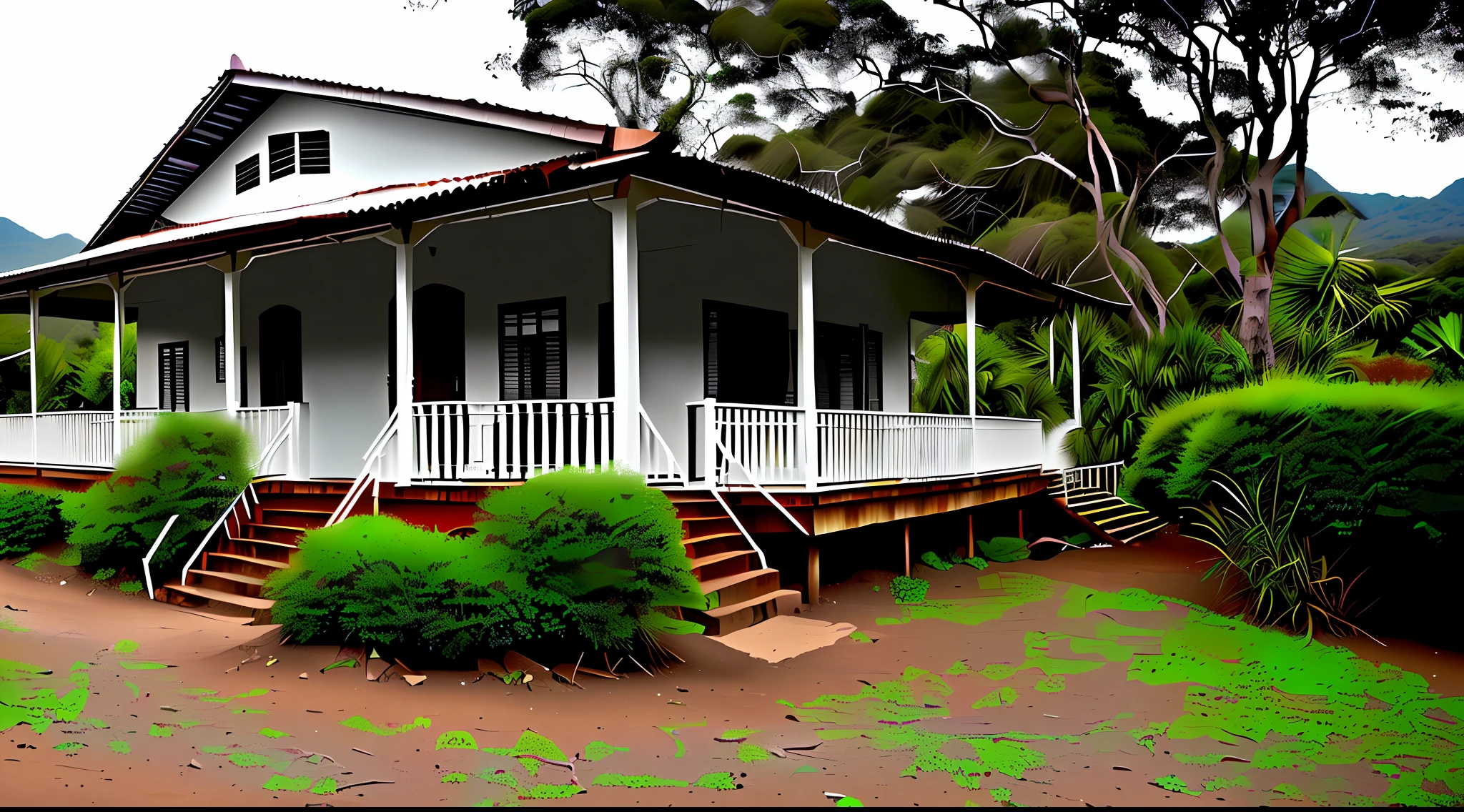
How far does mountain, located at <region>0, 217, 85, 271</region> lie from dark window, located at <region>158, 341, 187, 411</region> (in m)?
69.9

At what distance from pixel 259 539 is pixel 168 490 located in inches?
44.0

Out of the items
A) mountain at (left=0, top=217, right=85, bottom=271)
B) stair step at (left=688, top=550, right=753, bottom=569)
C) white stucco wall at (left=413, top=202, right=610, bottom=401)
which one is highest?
mountain at (left=0, top=217, right=85, bottom=271)

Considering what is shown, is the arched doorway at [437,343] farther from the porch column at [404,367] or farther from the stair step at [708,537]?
the stair step at [708,537]

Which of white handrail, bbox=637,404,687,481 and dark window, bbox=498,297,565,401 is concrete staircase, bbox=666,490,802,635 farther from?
dark window, bbox=498,297,565,401

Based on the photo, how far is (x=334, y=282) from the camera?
1416 cm

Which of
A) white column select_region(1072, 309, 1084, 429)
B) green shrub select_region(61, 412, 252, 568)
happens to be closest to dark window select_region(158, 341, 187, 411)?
green shrub select_region(61, 412, 252, 568)

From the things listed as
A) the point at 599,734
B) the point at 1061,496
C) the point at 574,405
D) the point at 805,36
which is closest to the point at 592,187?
the point at 574,405

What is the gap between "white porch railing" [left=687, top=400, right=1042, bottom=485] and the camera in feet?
35.7

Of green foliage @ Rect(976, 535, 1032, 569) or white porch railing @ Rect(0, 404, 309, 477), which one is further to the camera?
green foliage @ Rect(976, 535, 1032, 569)

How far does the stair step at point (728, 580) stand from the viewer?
380 inches

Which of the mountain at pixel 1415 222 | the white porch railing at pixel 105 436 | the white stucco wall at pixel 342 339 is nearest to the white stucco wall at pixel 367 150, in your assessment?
the white stucco wall at pixel 342 339

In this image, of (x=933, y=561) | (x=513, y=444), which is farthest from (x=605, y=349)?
(x=933, y=561)

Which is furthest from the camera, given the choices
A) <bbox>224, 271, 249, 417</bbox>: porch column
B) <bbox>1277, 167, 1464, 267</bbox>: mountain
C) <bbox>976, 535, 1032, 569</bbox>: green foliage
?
<bbox>1277, 167, 1464, 267</bbox>: mountain

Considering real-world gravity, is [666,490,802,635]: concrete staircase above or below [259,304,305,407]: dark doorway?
below
